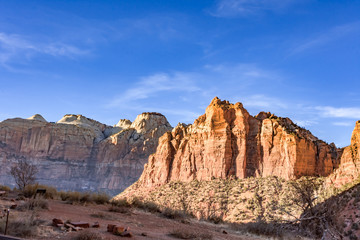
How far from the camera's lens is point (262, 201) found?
157ft

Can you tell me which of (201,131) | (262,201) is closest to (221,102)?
(201,131)

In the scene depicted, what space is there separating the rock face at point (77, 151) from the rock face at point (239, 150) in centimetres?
5041

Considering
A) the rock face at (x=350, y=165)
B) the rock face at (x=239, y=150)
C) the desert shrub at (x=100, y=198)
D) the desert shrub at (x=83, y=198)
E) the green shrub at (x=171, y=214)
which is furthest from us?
the rock face at (x=239, y=150)

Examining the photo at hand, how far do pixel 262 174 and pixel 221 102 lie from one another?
18.8 m

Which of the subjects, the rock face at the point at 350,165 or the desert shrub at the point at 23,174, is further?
the rock face at the point at 350,165

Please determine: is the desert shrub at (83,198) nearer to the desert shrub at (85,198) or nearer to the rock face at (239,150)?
the desert shrub at (85,198)

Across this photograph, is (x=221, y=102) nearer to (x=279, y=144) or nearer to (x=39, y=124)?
(x=279, y=144)

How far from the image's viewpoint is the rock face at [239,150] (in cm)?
5447

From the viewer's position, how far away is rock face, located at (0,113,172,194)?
121 metres

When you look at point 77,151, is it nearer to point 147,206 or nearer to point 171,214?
point 147,206

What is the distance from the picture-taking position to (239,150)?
204ft

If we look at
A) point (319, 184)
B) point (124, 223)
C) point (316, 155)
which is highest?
point (316, 155)

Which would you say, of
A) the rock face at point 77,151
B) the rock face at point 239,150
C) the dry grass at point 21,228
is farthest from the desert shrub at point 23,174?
the rock face at point 77,151

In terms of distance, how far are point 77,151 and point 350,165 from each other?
357ft
